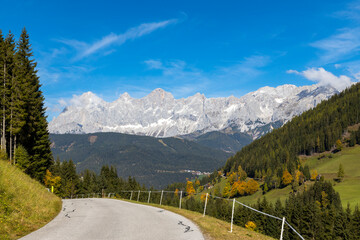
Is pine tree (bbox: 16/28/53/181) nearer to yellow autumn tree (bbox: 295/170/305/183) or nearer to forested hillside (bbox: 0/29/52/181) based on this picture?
forested hillside (bbox: 0/29/52/181)

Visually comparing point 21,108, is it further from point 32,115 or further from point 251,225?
point 251,225

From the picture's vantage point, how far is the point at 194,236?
13.8 metres

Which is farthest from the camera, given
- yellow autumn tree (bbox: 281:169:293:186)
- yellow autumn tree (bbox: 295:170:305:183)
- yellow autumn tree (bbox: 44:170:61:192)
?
yellow autumn tree (bbox: 281:169:293:186)

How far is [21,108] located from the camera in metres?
45.1

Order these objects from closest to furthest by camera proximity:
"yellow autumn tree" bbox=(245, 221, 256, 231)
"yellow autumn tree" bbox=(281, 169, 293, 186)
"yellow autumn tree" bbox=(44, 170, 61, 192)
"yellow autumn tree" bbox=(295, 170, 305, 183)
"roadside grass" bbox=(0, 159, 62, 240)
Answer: "roadside grass" bbox=(0, 159, 62, 240), "yellow autumn tree" bbox=(44, 170, 61, 192), "yellow autumn tree" bbox=(245, 221, 256, 231), "yellow autumn tree" bbox=(295, 170, 305, 183), "yellow autumn tree" bbox=(281, 169, 293, 186)

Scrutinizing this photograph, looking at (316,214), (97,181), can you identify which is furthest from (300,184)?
(97,181)

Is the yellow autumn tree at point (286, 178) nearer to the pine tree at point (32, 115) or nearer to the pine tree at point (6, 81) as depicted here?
the pine tree at point (32, 115)

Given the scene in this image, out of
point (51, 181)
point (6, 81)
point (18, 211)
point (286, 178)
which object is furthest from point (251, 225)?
point (286, 178)

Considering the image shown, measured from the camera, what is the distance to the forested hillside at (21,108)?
4437cm

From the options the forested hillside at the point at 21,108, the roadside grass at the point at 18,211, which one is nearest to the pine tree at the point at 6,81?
the forested hillside at the point at 21,108

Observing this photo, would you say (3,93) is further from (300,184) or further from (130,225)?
(300,184)

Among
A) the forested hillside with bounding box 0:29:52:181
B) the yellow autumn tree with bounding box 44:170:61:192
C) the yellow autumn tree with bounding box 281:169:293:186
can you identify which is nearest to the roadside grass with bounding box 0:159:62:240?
the forested hillside with bounding box 0:29:52:181

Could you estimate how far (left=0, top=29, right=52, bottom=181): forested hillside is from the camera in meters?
44.4

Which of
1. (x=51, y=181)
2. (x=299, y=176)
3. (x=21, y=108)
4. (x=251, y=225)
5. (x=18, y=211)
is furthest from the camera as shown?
(x=299, y=176)
